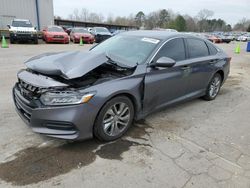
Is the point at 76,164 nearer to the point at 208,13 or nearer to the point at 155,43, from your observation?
the point at 155,43

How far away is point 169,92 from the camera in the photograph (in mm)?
4008

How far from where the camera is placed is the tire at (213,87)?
5.23 m

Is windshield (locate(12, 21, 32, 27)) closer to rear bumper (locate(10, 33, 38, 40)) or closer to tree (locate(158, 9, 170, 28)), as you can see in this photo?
rear bumper (locate(10, 33, 38, 40))

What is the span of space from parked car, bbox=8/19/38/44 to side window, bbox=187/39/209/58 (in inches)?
619

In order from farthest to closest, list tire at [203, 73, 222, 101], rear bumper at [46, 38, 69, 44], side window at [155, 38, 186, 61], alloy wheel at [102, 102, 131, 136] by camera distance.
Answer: rear bumper at [46, 38, 69, 44]
tire at [203, 73, 222, 101]
side window at [155, 38, 186, 61]
alloy wheel at [102, 102, 131, 136]

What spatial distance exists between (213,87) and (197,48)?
1.23 meters

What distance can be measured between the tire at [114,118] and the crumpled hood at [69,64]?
57cm

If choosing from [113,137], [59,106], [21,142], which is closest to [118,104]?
[113,137]

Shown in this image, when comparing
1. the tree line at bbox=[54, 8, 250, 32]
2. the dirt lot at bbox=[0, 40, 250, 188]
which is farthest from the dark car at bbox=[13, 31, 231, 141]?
the tree line at bbox=[54, 8, 250, 32]

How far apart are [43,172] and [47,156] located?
32 centimetres

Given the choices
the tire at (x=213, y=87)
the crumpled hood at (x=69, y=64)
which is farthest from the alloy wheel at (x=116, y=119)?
the tire at (x=213, y=87)

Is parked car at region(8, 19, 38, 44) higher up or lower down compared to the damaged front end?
higher up

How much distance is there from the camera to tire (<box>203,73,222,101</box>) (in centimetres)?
523

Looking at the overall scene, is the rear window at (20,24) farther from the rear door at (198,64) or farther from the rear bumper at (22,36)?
the rear door at (198,64)
